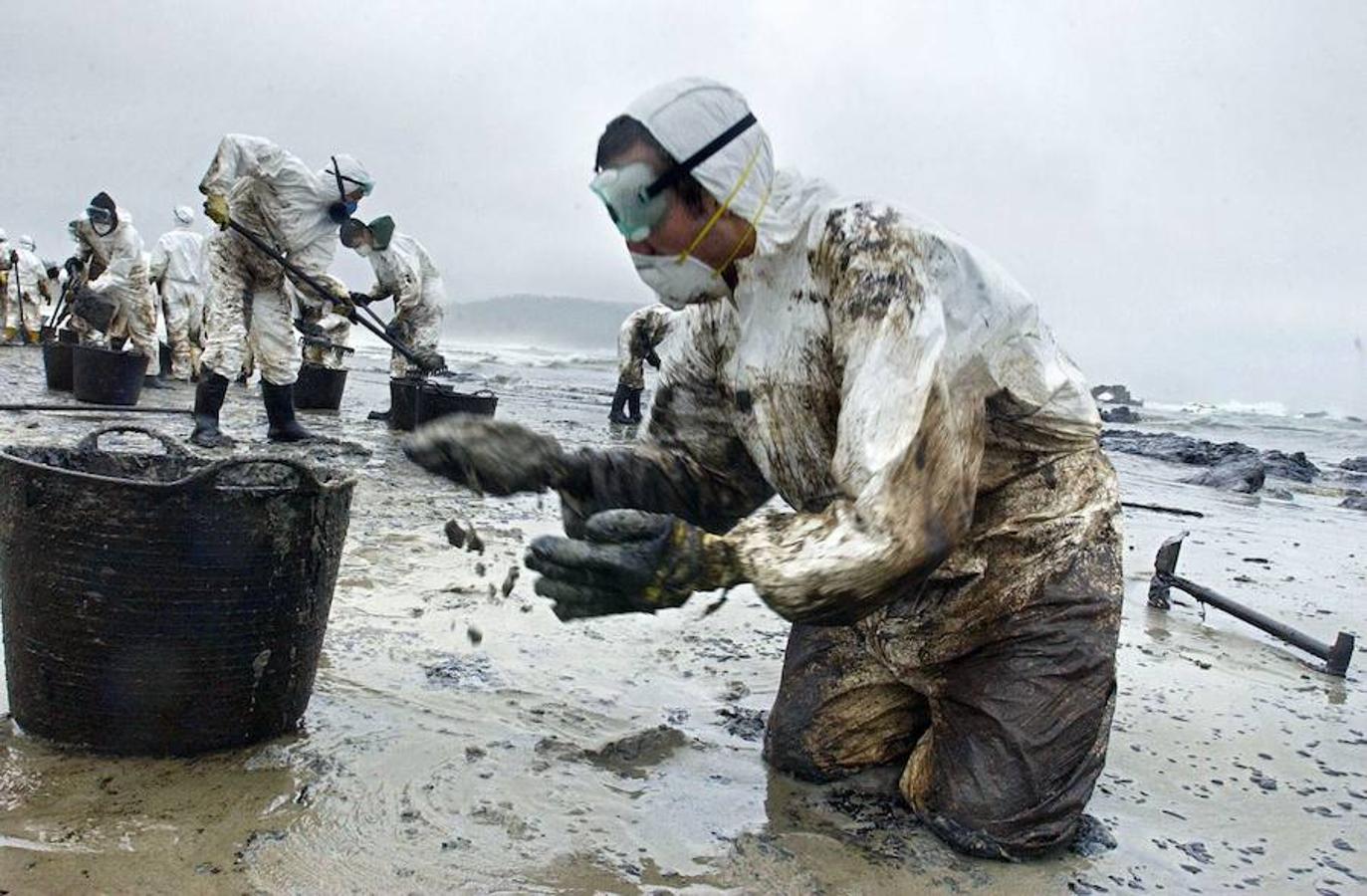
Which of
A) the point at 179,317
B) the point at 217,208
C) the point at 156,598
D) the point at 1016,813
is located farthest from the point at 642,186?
the point at 179,317

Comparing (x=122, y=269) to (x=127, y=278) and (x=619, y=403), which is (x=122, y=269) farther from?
(x=619, y=403)

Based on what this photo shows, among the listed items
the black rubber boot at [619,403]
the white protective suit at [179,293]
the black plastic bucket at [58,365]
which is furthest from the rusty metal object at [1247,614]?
the white protective suit at [179,293]

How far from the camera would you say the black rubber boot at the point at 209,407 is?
679 centimetres

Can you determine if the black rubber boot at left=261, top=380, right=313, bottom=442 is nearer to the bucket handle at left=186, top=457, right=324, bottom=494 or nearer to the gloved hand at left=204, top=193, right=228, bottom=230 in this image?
the gloved hand at left=204, top=193, right=228, bottom=230

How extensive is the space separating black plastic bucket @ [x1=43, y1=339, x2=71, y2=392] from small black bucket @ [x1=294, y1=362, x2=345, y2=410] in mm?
2223

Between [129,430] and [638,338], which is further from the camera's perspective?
[638,338]

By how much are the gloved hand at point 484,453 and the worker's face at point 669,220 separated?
0.62 m

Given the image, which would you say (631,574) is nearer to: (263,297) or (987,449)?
(987,449)

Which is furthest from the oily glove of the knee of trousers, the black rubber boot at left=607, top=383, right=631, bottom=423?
the black rubber boot at left=607, top=383, right=631, bottom=423

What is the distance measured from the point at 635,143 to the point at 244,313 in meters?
5.91

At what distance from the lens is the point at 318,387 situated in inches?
411

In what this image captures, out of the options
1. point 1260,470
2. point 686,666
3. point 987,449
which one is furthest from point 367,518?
point 1260,470

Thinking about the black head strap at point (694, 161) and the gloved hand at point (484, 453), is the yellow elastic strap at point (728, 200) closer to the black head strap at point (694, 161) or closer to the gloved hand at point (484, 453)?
the black head strap at point (694, 161)

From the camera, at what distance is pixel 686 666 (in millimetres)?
3516
